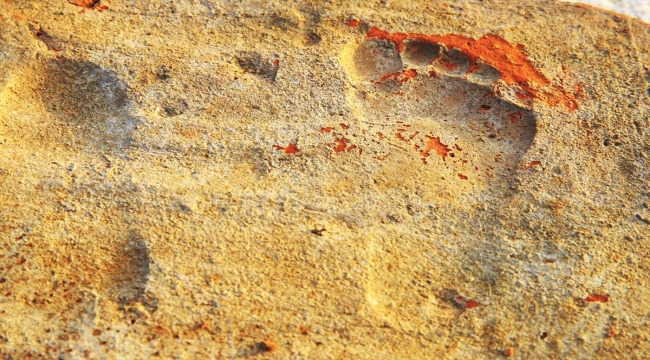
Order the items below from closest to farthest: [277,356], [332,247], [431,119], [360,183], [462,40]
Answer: [277,356]
[332,247]
[360,183]
[431,119]
[462,40]

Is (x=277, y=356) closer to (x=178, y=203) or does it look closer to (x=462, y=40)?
(x=178, y=203)

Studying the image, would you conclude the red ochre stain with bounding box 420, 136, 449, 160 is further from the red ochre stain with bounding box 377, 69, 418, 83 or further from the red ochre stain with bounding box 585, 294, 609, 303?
the red ochre stain with bounding box 585, 294, 609, 303

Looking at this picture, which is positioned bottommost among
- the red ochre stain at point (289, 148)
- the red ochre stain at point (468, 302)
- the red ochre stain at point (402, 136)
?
the red ochre stain at point (468, 302)

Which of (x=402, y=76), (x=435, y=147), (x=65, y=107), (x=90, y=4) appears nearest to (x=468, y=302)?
(x=435, y=147)

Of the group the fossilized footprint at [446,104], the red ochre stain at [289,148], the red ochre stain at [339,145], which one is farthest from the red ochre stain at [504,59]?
the red ochre stain at [289,148]

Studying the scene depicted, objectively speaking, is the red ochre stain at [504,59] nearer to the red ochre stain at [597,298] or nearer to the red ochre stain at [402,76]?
the red ochre stain at [402,76]

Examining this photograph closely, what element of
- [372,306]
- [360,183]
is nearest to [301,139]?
[360,183]
